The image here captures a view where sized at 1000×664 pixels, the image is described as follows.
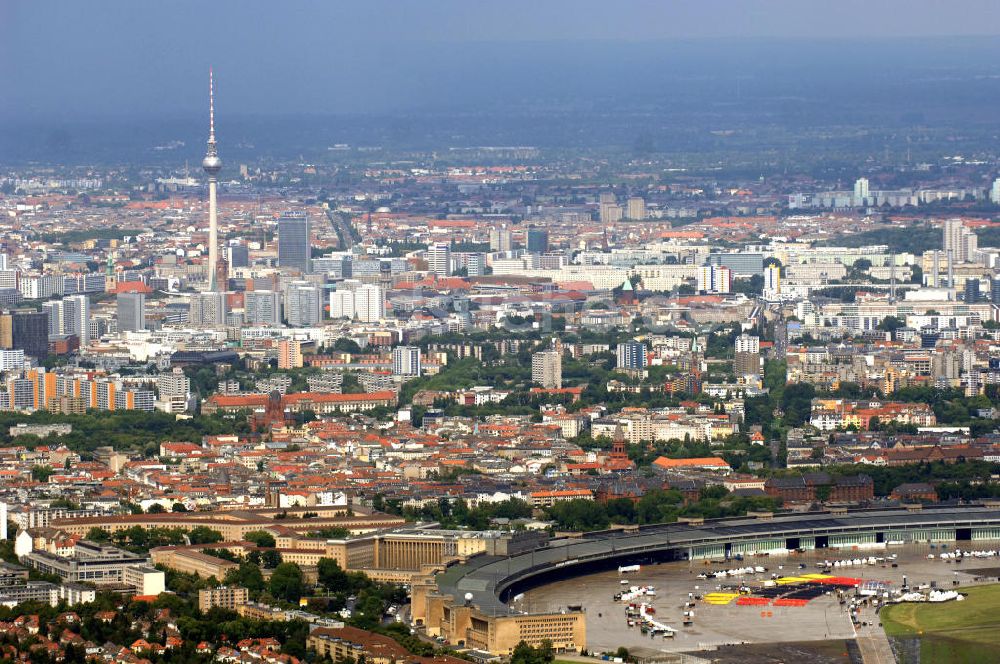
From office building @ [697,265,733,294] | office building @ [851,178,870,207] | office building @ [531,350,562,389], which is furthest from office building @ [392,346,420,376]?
office building @ [851,178,870,207]

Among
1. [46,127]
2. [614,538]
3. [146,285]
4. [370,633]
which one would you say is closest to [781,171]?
[46,127]

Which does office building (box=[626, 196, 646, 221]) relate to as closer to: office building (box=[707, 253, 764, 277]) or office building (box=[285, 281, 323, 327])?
office building (box=[707, 253, 764, 277])

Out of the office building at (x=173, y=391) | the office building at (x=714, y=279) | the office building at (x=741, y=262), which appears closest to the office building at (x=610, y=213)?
the office building at (x=741, y=262)

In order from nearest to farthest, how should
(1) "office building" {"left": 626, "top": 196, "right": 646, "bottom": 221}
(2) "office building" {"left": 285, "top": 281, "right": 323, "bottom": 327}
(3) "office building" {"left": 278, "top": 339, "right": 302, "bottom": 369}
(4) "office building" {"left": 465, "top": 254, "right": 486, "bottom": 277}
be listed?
(3) "office building" {"left": 278, "top": 339, "right": 302, "bottom": 369}, (2) "office building" {"left": 285, "top": 281, "right": 323, "bottom": 327}, (4) "office building" {"left": 465, "top": 254, "right": 486, "bottom": 277}, (1) "office building" {"left": 626, "top": 196, "right": 646, "bottom": 221}

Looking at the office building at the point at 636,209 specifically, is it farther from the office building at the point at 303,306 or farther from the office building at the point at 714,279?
the office building at the point at 303,306

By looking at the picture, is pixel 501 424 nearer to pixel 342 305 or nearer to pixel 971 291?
pixel 342 305

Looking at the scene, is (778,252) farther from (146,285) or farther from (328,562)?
(328,562)
